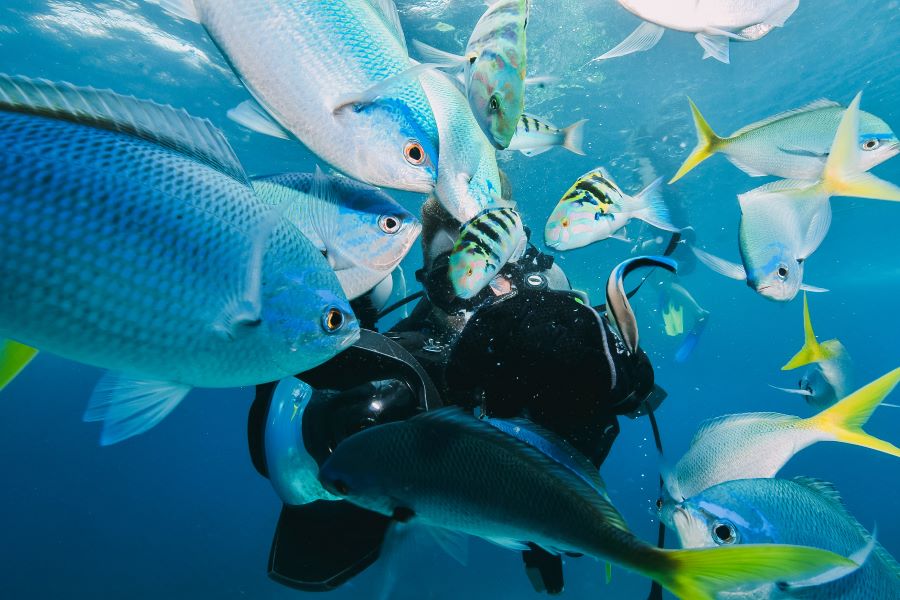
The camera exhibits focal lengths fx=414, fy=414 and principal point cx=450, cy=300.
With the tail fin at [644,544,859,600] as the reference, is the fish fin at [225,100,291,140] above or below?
above

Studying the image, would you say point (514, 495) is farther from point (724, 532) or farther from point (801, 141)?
point (801, 141)

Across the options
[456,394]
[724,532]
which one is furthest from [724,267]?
[456,394]

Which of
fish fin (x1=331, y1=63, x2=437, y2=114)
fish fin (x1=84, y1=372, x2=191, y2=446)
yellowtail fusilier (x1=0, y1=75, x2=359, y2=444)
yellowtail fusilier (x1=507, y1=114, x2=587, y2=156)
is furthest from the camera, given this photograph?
yellowtail fusilier (x1=507, y1=114, x2=587, y2=156)

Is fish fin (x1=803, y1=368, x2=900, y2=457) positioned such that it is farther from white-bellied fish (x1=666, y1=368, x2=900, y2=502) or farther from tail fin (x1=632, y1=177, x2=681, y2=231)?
tail fin (x1=632, y1=177, x2=681, y2=231)

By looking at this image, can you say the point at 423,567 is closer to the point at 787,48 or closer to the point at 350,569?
the point at 350,569

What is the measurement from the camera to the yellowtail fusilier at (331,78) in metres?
0.98

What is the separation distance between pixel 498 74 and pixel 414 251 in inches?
1020

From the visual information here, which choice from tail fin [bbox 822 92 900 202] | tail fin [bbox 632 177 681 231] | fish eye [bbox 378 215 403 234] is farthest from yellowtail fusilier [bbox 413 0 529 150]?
tail fin [bbox 822 92 900 202]

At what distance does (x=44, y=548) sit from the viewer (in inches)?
942

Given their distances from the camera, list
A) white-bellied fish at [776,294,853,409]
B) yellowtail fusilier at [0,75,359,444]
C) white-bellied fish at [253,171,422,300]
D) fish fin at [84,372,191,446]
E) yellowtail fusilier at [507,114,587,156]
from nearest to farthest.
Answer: yellowtail fusilier at [0,75,359,444] < fish fin at [84,372,191,446] < white-bellied fish at [253,171,422,300] < yellowtail fusilier at [507,114,587,156] < white-bellied fish at [776,294,853,409]

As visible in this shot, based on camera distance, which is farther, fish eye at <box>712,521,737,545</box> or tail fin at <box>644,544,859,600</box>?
fish eye at <box>712,521,737,545</box>

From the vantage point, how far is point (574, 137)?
10.2 ft

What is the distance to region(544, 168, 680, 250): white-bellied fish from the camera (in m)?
2.42

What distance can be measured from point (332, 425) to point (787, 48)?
62.5ft
